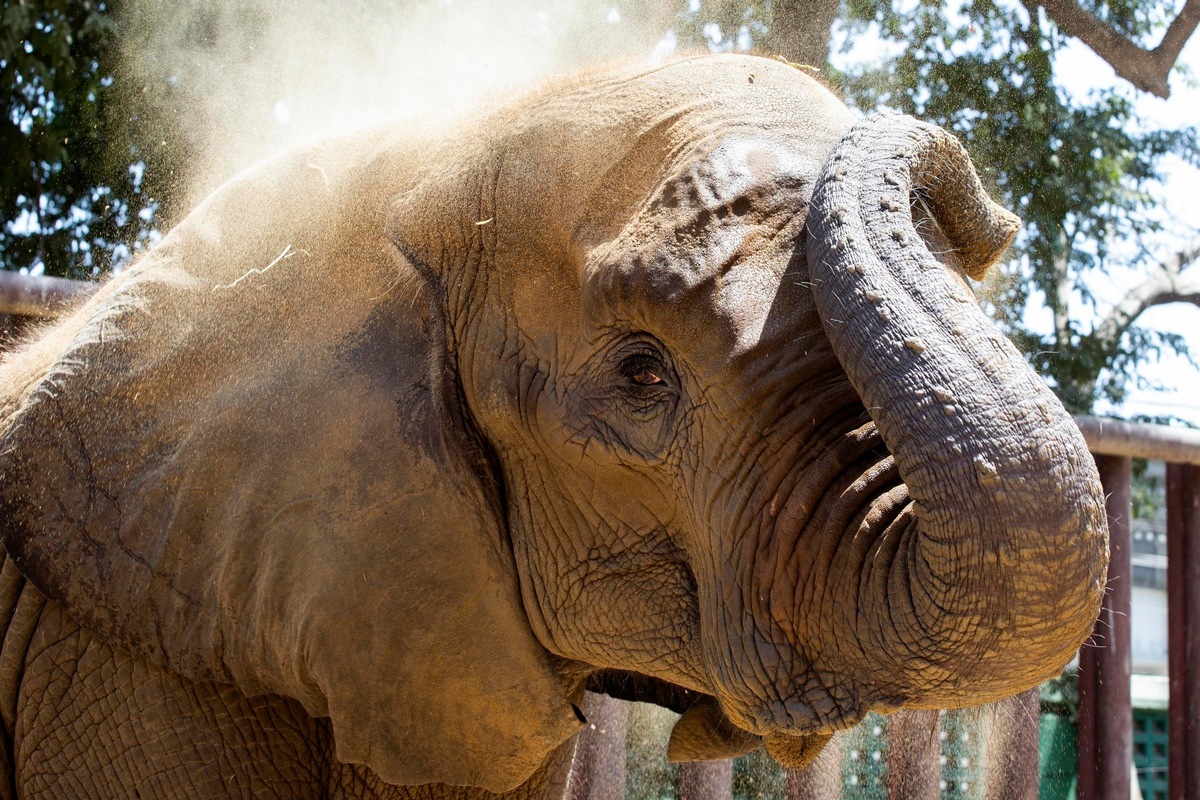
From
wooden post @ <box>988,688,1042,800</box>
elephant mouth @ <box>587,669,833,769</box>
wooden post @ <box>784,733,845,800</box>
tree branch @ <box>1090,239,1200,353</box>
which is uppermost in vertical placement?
tree branch @ <box>1090,239,1200,353</box>

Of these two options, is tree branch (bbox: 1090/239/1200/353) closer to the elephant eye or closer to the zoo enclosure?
the zoo enclosure

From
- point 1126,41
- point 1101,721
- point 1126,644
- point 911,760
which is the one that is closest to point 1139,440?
point 1126,644

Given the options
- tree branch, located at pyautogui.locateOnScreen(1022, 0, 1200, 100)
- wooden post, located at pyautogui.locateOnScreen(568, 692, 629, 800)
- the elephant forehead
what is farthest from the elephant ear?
tree branch, located at pyautogui.locateOnScreen(1022, 0, 1200, 100)

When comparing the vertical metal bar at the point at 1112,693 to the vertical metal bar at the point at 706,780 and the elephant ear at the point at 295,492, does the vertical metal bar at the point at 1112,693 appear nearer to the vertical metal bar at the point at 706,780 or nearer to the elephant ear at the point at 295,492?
the vertical metal bar at the point at 706,780

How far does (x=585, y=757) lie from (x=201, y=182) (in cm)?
260

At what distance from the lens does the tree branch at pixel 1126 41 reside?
6.76 meters

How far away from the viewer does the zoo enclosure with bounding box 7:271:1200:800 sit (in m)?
4.99

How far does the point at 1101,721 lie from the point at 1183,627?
918 millimetres

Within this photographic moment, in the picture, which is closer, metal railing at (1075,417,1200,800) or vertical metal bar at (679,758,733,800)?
vertical metal bar at (679,758,733,800)

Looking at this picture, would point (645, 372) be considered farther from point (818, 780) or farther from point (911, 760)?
point (911, 760)

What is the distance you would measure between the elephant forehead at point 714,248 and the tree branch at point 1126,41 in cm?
516

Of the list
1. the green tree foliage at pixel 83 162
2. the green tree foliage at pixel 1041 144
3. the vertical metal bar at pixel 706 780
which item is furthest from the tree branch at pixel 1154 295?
the green tree foliage at pixel 83 162

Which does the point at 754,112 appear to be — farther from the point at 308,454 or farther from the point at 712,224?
the point at 308,454

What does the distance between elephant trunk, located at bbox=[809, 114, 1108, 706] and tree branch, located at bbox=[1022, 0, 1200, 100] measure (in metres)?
5.36
